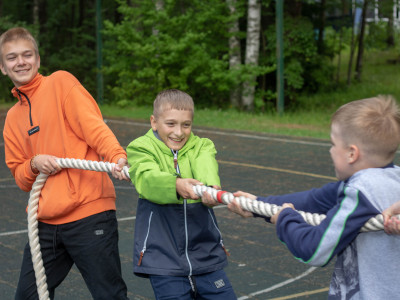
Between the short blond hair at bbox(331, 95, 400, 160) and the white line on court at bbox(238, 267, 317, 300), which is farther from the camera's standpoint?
the white line on court at bbox(238, 267, 317, 300)

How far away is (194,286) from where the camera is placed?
3650mm

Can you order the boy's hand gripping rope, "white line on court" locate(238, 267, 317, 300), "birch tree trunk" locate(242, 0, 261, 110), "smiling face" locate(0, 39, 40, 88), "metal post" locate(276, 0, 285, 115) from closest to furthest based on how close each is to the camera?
the boy's hand gripping rope < "smiling face" locate(0, 39, 40, 88) < "white line on court" locate(238, 267, 317, 300) < "metal post" locate(276, 0, 285, 115) < "birch tree trunk" locate(242, 0, 261, 110)

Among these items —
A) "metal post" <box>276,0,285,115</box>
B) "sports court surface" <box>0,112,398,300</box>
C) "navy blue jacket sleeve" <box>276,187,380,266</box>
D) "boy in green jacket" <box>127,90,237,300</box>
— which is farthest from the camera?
"metal post" <box>276,0,285,115</box>

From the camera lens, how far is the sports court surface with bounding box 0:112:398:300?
5942 millimetres

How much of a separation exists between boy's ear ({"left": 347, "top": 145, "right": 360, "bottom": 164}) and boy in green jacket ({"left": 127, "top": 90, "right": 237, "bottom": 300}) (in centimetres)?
100

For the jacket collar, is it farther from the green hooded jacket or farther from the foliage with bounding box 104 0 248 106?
the foliage with bounding box 104 0 248 106

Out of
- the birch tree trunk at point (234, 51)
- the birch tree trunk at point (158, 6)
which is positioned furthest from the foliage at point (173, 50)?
the birch tree trunk at point (234, 51)

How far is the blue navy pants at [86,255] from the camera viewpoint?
4.07 metres

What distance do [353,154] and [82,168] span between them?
5.60 ft

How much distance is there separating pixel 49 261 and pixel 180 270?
0.94 metres

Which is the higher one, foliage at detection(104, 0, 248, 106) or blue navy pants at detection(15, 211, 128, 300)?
blue navy pants at detection(15, 211, 128, 300)

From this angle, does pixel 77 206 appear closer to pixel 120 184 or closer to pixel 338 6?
pixel 120 184

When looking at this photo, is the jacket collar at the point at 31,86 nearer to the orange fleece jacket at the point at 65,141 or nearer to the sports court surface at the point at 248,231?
the orange fleece jacket at the point at 65,141

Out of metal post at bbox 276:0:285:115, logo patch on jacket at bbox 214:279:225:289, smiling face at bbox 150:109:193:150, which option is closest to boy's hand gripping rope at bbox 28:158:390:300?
smiling face at bbox 150:109:193:150
